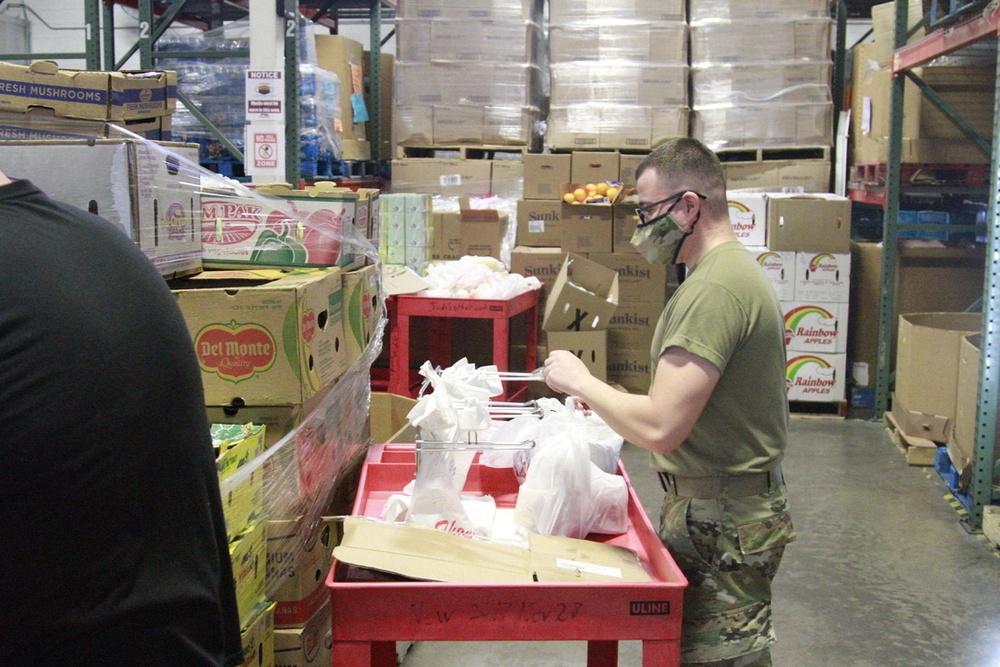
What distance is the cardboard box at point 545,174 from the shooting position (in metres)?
7.68

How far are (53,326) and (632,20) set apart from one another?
24.3 feet

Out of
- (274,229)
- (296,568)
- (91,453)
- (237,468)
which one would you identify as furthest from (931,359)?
(91,453)

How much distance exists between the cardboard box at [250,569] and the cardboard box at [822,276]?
225 inches

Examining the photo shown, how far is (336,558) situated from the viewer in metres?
2.00

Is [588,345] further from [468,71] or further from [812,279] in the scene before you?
[468,71]

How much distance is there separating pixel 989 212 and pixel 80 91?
4.05m

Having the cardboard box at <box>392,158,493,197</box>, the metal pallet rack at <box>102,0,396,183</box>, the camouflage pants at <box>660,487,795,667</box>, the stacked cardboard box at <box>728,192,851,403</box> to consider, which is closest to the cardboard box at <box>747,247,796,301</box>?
the stacked cardboard box at <box>728,192,851,403</box>

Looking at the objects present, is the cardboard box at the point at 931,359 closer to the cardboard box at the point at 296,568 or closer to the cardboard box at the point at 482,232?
the cardboard box at the point at 482,232

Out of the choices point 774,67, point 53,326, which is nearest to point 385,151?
point 774,67

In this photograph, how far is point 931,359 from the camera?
5.95 m

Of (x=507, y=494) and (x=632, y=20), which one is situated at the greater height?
(x=632, y=20)

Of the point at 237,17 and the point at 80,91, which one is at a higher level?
the point at 237,17

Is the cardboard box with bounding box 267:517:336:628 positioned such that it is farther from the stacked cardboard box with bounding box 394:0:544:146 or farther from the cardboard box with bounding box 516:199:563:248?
the stacked cardboard box with bounding box 394:0:544:146

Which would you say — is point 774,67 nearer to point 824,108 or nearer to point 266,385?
point 824,108
